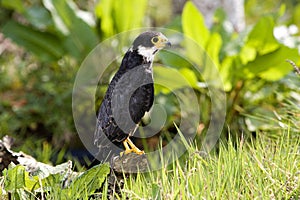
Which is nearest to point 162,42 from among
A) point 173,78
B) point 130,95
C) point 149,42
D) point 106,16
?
point 149,42

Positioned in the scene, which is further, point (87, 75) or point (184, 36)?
point (87, 75)

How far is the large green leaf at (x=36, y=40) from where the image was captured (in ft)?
16.0

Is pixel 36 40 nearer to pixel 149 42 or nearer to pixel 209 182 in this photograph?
pixel 149 42

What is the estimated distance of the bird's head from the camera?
248cm

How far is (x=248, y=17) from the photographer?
6.98 m

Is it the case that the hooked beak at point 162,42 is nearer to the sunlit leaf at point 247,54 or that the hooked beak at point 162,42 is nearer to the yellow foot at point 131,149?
the yellow foot at point 131,149

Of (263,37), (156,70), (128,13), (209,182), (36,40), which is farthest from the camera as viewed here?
(36,40)

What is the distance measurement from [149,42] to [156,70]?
1653mm

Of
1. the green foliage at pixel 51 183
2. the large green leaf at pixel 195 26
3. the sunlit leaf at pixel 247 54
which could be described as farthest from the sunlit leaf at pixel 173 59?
the green foliage at pixel 51 183

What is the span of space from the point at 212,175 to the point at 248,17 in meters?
4.73

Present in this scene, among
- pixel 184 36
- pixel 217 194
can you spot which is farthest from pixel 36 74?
pixel 217 194

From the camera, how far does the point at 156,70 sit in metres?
4.14

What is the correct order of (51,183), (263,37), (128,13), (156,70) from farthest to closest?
(128,13)
(156,70)
(263,37)
(51,183)

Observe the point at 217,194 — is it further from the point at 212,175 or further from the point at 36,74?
the point at 36,74
